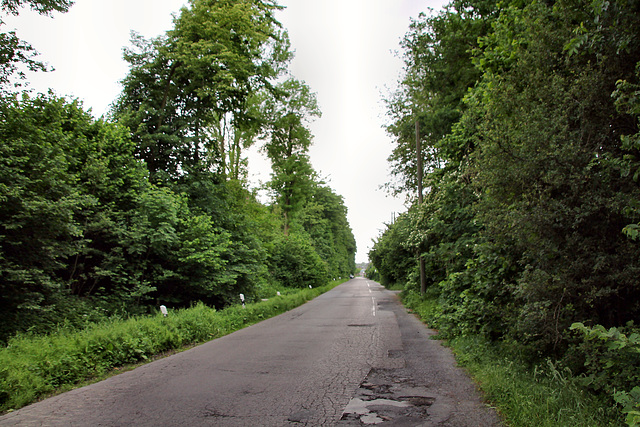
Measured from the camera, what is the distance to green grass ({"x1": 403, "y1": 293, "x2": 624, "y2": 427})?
143 inches

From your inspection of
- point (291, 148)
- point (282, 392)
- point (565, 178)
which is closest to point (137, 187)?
point (282, 392)

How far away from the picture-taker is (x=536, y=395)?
4.36 meters

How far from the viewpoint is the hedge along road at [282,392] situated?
168 inches

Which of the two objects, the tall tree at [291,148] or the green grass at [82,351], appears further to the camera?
the tall tree at [291,148]

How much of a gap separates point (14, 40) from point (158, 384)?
8.11m

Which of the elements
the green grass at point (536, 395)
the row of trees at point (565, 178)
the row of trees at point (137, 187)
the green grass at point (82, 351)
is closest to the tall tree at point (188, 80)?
the row of trees at point (137, 187)

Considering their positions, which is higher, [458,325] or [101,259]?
[101,259]

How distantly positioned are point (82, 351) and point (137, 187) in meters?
7.20

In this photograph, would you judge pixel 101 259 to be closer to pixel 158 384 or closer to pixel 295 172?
pixel 158 384

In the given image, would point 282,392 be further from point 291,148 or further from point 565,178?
point 291,148

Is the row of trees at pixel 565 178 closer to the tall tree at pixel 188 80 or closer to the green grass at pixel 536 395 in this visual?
the green grass at pixel 536 395

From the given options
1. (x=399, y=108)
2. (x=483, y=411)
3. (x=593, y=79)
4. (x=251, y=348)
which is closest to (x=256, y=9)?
(x=399, y=108)

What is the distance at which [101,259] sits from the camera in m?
11.9

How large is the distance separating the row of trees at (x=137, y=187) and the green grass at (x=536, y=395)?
880 centimetres
